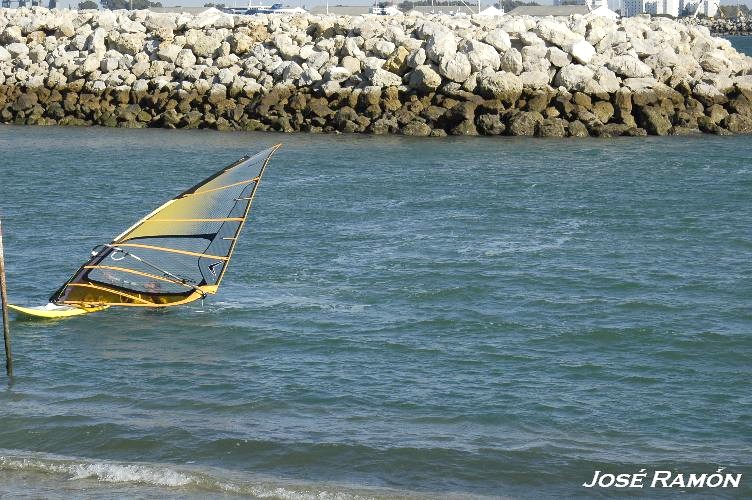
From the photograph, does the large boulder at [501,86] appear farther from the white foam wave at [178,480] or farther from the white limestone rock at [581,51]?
the white foam wave at [178,480]

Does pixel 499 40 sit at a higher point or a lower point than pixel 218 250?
higher

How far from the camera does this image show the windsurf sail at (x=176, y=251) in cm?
1842

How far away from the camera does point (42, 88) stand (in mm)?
45844

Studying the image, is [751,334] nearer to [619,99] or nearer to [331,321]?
[331,321]

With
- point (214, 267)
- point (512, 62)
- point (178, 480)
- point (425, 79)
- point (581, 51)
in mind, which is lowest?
point (178, 480)

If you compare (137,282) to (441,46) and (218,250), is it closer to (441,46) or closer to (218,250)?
(218,250)

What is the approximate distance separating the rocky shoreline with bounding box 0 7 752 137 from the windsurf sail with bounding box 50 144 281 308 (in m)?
20.9

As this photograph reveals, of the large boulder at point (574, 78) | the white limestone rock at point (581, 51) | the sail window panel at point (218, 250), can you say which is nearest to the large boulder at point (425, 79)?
the large boulder at point (574, 78)

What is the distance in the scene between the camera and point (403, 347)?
17625 millimetres

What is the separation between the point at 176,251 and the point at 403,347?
3973 millimetres

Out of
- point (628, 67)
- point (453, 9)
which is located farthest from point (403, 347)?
point (453, 9)

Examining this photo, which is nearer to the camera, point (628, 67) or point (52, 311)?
point (52, 311)

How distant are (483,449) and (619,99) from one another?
27.3 m

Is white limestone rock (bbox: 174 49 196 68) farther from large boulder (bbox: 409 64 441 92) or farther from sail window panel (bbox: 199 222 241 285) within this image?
sail window panel (bbox: 199 222 241 285)
